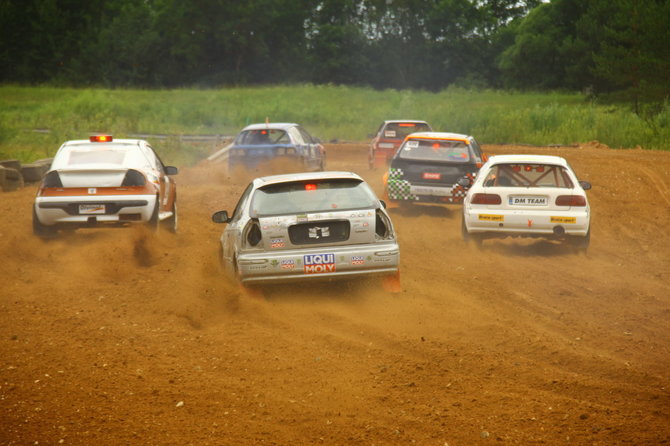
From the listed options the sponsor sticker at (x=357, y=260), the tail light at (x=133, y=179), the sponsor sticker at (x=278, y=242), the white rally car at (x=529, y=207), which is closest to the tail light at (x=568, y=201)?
the white rally car at (x=529, y=207)

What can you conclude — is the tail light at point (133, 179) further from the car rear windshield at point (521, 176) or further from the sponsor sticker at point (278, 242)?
the car rear windshield at point (521, 176)

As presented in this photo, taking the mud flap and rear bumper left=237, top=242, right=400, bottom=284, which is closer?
rear bumper left=237, top=242, right=400, bottom=284

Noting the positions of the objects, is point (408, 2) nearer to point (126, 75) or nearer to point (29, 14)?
point (126, 75)

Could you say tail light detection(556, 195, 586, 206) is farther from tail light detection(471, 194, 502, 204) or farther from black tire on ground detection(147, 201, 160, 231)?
black tire on ground detection(147, 201, 160, 231)

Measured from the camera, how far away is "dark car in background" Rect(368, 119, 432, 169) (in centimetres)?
2530

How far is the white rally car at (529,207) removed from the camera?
13594 millimetres

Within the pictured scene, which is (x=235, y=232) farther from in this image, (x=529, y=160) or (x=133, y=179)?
(x=529, y=160)

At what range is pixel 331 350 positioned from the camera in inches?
322

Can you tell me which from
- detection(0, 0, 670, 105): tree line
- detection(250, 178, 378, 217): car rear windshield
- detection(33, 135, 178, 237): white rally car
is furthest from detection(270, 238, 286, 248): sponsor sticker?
detection(0, 0, 670, 105): tree line

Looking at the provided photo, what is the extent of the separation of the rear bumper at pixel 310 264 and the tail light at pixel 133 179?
172 inches

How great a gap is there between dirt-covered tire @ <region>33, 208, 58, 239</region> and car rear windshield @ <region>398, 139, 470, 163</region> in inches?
272

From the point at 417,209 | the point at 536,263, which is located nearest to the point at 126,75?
the point at 417,209

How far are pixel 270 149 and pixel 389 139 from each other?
3802mm

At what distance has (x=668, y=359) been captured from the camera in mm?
8086
